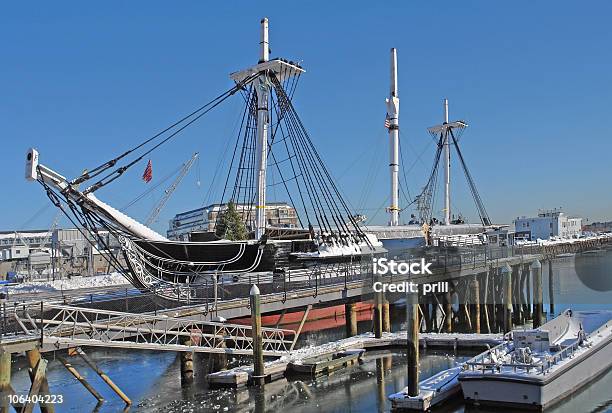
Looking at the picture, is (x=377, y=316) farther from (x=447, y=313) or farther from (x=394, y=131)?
(x=394, y=131)

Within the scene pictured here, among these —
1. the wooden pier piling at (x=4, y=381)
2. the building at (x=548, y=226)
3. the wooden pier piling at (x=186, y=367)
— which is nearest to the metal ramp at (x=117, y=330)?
the wooden pier piling at (x=186, y=367)

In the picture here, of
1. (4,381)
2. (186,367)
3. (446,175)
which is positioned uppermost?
(446,175)

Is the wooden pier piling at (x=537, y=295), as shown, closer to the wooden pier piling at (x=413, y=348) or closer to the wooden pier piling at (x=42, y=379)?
the wooden pier piling at (x=413, y=348)

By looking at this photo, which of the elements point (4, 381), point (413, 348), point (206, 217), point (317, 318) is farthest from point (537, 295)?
point (206, 217)

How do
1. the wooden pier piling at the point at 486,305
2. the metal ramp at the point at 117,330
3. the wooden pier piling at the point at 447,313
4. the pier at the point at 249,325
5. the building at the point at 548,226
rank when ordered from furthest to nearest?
the building at the point at 548,226, the wooden pier piling at the point at 486,305, the wooden pier piling at the point at 447,313, the pier at the point at 249,325, the metal ramp at the point at 117,330

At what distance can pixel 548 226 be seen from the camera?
576 feet

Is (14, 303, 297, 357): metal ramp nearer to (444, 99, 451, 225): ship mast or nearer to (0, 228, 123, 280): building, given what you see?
(0, 228, 123, 280): building

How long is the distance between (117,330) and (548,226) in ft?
564

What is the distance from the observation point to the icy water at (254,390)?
2028 cm

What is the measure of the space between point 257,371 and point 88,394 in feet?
19.8

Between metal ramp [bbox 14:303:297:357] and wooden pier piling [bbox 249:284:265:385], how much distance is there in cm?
153

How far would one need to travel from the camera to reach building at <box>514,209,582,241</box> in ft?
571

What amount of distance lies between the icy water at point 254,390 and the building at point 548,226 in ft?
509

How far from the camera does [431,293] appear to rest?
41875 millimetres
